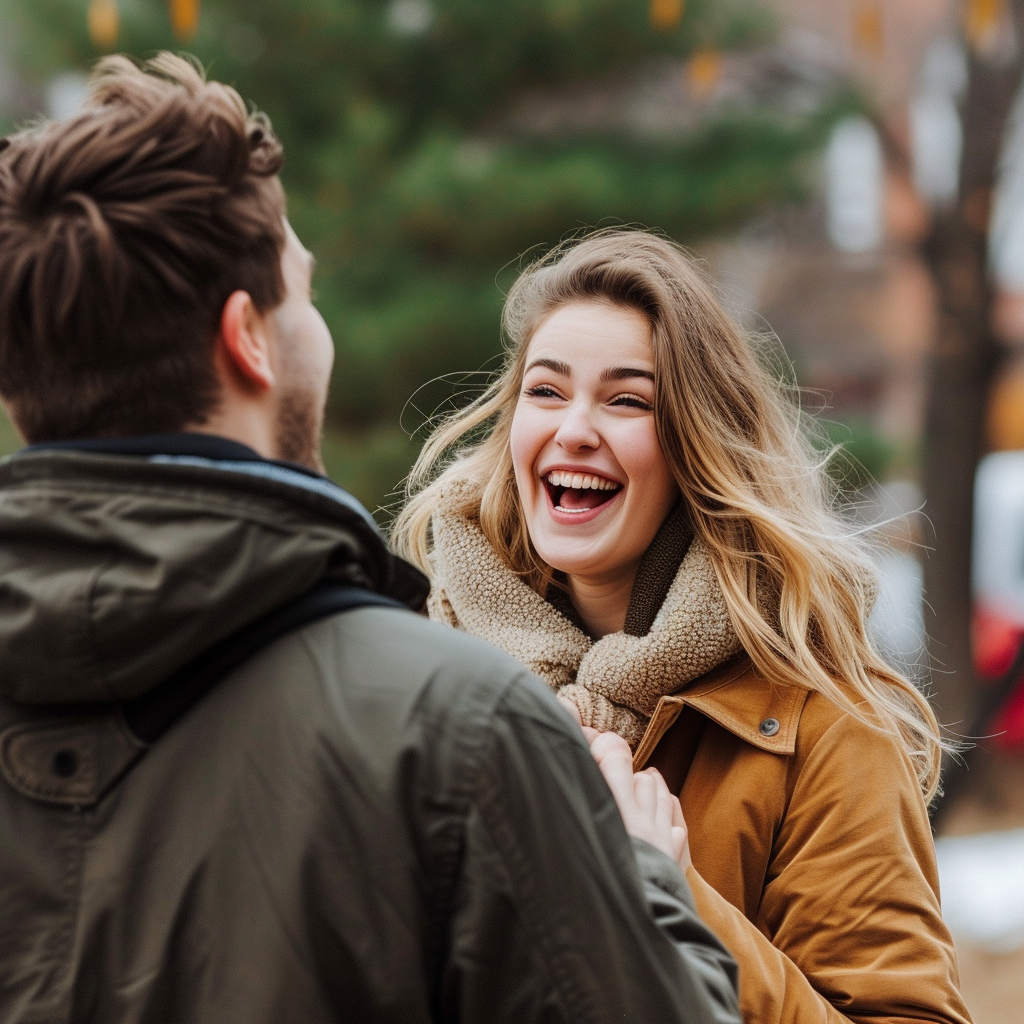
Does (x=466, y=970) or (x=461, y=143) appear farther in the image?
(x=461, y=143)

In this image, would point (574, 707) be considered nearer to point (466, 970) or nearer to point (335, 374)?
point (466, 970)

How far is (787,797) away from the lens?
2398mm

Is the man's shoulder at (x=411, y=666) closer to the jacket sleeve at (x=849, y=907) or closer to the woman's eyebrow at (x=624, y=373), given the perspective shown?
the jacket sleeve at (x=849, y=907)

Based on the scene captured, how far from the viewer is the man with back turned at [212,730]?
4.58ft

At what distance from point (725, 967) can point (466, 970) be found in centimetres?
35

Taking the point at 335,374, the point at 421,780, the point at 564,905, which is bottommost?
the point at 335,374

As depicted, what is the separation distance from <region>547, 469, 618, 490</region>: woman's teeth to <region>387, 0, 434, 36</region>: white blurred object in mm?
5530

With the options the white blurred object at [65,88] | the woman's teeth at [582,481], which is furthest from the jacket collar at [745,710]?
the white blurred object at [65,88]

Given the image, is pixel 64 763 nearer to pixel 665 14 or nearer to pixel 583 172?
pixel 665 14

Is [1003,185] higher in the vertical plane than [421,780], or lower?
higher

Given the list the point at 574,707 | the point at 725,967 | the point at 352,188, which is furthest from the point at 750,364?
the point at 352,188

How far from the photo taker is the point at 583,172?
23.6ft

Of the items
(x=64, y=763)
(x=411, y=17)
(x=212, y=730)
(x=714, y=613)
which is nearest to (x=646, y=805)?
→ (x=714, y=613)

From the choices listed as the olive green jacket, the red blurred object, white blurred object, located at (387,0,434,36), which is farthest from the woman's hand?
the red blurred object
